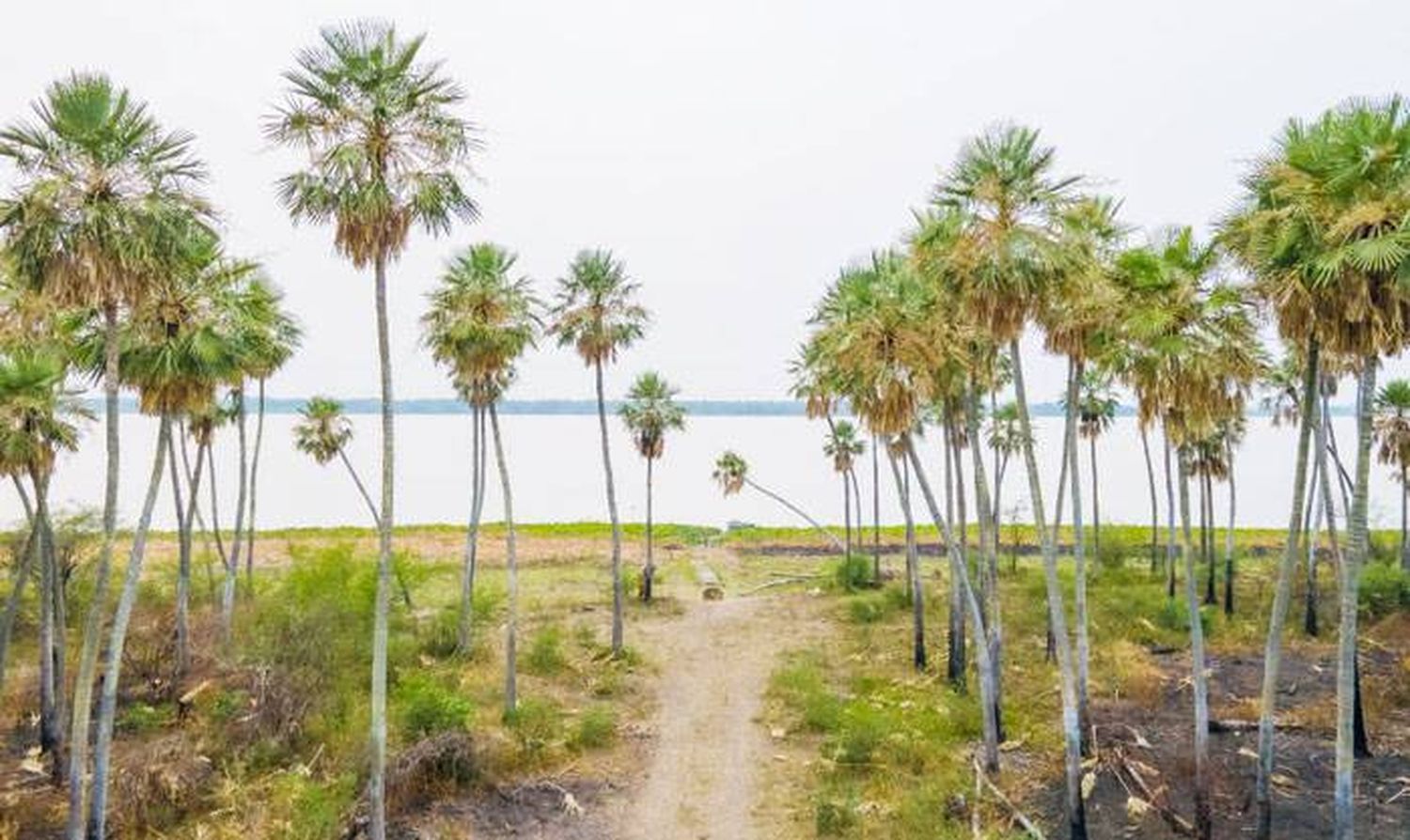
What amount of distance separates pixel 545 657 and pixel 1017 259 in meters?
17.4

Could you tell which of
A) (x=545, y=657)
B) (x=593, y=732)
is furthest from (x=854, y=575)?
(x=593, y=732)

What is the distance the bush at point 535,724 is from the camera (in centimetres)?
1850

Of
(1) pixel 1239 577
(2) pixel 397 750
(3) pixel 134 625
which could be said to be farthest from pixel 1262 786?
(1) pixel 1239 577

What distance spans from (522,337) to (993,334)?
1163 cm

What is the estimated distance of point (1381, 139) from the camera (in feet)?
35.6

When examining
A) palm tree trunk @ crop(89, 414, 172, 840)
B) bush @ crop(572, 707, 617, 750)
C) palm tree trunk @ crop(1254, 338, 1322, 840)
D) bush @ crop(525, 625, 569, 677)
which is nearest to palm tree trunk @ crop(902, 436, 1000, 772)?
palm tree trunk @ crop(1254, 338, 1322, 840)

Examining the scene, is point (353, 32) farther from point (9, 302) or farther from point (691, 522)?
point (691, 522)

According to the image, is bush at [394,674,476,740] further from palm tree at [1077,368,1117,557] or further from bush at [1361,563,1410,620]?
bush at [1361,563,1410,620]

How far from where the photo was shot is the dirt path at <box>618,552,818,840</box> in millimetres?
16062

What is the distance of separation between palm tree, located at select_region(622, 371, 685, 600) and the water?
1791 centimetres

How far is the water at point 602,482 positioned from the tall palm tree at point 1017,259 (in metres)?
29.3

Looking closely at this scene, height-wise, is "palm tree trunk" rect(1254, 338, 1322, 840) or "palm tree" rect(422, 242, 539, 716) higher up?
"palm tree" rect(422, 242, 539, 716)

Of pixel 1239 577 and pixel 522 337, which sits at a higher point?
pixel 522 337

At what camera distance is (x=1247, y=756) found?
57.8ft
